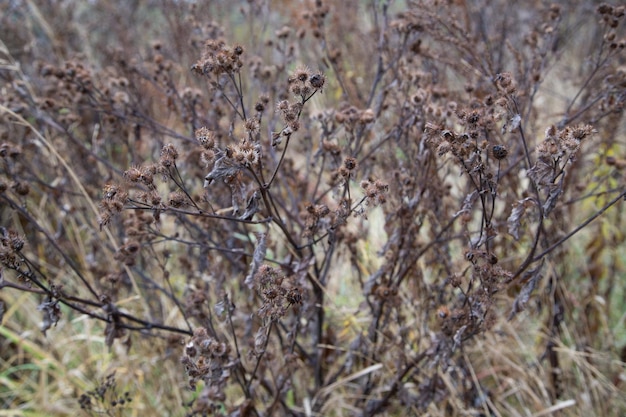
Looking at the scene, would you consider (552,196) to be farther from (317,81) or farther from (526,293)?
(317,81)

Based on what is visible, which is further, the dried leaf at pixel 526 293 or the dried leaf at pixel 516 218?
the dried leaf at pixel 526 293

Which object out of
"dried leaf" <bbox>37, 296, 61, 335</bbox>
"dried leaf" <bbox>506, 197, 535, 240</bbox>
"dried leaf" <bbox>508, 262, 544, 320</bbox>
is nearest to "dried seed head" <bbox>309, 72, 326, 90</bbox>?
"dried leaf" <bbox>506, 197, 535, 240</bbox>

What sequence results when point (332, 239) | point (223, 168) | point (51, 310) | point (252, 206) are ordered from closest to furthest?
1. point (223, 168)
2. point (252, 206)
3. point (51, 310)
4. point (332, 239)

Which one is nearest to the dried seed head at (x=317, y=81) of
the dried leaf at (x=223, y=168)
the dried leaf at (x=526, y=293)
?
the dried leaf at (x=223, y=168)

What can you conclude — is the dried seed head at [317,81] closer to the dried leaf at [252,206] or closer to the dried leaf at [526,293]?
the dried leaf at [252,206]

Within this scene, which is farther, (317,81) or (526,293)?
(526,293)

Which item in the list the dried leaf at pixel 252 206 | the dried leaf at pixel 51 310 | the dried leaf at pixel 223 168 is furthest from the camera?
the dried leaf at pixel 51 310

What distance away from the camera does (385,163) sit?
95.3 inches

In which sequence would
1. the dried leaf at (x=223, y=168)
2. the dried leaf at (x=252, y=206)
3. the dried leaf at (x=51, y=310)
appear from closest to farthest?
1. the dried leaf at (x=223, y=168)
2. the dried leaf at (x=252, y=206)
3. the dried leaf at (x=51, y=310)

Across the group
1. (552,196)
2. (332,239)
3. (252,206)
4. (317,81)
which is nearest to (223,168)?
(252,206)

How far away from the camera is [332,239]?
1868 millimetres

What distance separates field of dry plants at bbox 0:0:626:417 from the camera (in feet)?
A: 5.31

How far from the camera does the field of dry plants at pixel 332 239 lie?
63.7 inches

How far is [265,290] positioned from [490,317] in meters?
0.77
